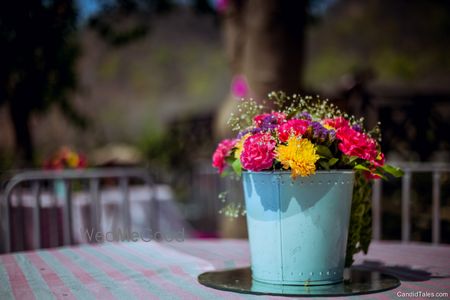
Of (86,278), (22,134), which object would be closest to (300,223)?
(86,278)

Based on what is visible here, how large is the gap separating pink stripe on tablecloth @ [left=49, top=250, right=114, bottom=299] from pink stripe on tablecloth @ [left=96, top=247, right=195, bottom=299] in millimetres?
227

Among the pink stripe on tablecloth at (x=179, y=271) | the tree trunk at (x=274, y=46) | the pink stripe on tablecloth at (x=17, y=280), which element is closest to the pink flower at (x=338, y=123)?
the pink stripe on tablecloth at (x=179, y=271)

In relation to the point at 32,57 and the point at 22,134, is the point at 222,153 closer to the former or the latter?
the point at 32,57

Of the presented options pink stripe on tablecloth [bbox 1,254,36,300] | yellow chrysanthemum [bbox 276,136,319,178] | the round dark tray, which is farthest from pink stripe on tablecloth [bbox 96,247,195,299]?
yellow chrysanthemum [bbox 276,136,319,178]

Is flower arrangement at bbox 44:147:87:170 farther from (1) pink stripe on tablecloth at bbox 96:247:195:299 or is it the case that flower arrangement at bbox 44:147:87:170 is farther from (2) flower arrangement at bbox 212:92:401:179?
(2) flower arrangement at bbox 212:92:401:179

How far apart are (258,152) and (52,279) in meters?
1.07

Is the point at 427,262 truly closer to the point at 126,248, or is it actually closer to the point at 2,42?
the point at 126,248

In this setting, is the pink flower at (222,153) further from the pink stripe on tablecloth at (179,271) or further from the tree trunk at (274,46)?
the tree trunk at (274,46)

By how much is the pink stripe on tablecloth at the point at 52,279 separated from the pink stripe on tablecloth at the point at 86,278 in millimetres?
87

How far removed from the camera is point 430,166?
4.29 meters

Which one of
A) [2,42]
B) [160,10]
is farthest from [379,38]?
[2,42]

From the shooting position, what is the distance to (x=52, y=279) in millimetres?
2590

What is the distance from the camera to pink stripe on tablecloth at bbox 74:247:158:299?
7.57 feet

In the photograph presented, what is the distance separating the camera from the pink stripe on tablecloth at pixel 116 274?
231 centimetres
